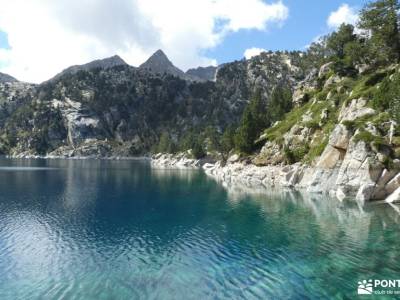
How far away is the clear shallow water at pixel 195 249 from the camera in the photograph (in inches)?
1197

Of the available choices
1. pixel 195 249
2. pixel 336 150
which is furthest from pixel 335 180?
pixel 195 249

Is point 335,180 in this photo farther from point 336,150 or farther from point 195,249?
point 195,249

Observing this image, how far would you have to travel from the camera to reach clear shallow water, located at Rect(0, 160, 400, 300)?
1197 inches

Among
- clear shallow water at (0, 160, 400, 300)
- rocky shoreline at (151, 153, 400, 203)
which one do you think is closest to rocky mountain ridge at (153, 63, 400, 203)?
rocky shoreline at (151, 153, 400, 203)

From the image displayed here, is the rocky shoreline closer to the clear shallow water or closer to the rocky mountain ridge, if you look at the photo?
the rocky mountain ridge

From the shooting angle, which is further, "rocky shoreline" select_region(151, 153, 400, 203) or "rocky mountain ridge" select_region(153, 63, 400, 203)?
"rocky mountain ridge" select_region(153, 63, 400, 203)

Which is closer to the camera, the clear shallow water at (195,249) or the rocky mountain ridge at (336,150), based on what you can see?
the clear shallow water at (195,249)

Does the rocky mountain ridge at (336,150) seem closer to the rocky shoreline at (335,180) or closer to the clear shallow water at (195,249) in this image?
the rocky shoreline at (335,180)

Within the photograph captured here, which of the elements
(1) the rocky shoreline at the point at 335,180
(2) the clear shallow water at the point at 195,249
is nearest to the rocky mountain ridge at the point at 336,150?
(1) the rocky shoreline at the point at 335,180

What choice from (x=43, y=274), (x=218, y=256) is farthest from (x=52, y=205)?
(x=218, y=256)

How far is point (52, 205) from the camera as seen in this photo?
73000 mm

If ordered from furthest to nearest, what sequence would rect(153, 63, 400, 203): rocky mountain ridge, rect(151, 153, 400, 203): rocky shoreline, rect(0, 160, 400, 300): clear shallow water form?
1. rect(153, 63, 400, 203): rocky mountain ridge
2. rect(151, 153, 400, 203): rocky shoreline
3. rect(0, 160, 400, 300): clear shallow water

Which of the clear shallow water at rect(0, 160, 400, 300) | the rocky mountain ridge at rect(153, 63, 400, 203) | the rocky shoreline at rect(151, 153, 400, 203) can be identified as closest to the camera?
the clear shallow water at rect(0, 160, 400, 300)

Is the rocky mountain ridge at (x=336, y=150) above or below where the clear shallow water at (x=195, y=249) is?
above
